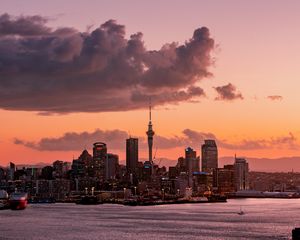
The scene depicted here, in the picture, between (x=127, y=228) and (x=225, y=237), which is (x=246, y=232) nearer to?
(x=225, y=237)

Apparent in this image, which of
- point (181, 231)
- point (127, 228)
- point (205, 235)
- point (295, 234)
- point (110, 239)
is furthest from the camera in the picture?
point (127, 228)

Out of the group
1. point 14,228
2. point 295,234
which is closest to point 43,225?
point 14,228

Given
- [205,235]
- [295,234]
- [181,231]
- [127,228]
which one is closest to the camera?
[295,234]

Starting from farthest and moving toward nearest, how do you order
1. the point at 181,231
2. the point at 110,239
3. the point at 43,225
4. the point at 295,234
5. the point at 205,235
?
the point at 43,225, the point at 181,231, the point at 205,235, the point at 110,239, the point at 295,234

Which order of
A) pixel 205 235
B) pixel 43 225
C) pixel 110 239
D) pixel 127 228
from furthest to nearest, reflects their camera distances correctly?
1. pixel 43 225
2. pixel 127 228
3. pixel 205 235
4. pixel 110 239

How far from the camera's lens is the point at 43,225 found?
176 m

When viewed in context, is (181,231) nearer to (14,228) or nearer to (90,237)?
(90,237)

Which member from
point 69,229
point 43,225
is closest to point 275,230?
point 69,229

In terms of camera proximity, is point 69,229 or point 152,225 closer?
point 69,229

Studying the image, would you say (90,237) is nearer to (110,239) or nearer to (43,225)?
(110,239)

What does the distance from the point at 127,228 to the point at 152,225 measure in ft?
45.3

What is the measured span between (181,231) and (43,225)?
43.1 meters

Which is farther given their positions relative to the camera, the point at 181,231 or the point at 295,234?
the point at 181,231

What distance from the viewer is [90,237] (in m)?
138
